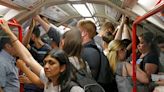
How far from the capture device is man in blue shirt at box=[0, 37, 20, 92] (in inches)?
125

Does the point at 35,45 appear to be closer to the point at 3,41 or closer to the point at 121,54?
the point at 3,41

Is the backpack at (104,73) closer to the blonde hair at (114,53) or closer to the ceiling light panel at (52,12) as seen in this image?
the blonde hair at (114,53)

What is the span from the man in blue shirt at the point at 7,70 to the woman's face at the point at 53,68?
110 centimetres

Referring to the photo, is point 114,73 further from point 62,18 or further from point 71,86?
point 62,18

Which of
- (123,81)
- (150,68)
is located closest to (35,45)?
(123,81)

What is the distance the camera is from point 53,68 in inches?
85.7

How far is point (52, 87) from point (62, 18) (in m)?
4.69

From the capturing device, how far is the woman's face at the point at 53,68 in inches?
85.7

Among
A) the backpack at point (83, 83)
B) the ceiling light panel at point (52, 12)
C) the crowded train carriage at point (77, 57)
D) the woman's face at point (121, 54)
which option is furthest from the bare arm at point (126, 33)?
the backpack at point (83, 83)

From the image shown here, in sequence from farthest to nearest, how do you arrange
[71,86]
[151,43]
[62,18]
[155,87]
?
1. [62,18]
2. [151,43]
3. [155,87]
4. [71,86]

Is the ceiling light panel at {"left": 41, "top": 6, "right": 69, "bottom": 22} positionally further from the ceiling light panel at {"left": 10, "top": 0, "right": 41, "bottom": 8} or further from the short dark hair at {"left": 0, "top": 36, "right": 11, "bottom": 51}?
the short dark hair at {"left": 0, "top": 36, "right": 11, "bottom": 51}

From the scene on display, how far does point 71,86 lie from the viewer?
2.11m

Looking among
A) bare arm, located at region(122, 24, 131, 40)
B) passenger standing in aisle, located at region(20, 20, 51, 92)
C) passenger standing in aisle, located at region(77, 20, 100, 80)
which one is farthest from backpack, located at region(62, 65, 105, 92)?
bare arm, located at region(122, 24, 131, 40)

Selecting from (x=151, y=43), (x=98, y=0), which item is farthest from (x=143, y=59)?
(x=98, y=0)
